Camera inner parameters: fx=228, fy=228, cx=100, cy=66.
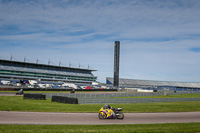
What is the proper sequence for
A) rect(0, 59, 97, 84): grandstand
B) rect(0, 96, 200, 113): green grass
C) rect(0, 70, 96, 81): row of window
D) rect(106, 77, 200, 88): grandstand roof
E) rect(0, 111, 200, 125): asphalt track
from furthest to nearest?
rect(106, 77, 200, 88): grandstand roof, rect(0, 59, 97, 84): grandstand, rect(0, 70, 96, 81): row of window, rect(0, 96, 200, 113): green grass, rect(0, 111, 200, 125): asphalt track

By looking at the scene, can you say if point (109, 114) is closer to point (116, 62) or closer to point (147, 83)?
point (116, 62)

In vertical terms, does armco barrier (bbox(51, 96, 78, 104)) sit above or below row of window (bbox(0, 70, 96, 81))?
below

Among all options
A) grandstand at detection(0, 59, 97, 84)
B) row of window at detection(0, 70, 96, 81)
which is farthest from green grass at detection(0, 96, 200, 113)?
row of window at detection(0, 70, 96, 81)

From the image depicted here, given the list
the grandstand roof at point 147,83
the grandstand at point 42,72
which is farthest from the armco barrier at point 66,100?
the grandstand roof at point 147,83

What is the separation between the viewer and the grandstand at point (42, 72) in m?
119

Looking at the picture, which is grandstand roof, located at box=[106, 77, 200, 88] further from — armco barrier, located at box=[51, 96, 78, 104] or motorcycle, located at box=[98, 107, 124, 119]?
motorcycle, located at box=[98, 107, 124, 119]

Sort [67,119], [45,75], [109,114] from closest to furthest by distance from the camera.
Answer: [67,119] < [109,114] < [45,75]

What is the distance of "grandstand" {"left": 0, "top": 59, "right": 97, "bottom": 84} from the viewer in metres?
119

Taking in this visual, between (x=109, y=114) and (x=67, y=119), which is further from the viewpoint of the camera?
(x=109, y=114)

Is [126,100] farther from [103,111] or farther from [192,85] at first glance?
[192,85]

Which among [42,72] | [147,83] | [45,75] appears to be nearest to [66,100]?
[42,72]

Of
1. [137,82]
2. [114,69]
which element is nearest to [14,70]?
[114,69]

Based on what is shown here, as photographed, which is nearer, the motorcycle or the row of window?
the motorcycle

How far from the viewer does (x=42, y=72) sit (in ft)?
432
